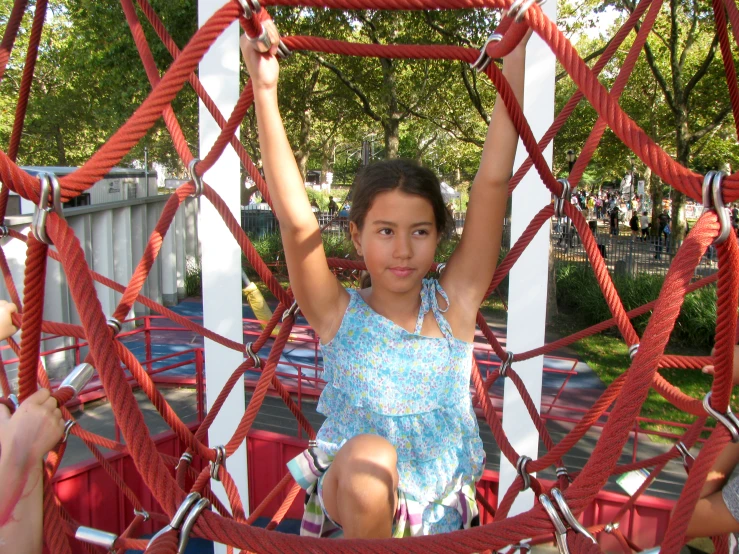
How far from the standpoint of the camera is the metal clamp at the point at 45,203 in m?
0.83

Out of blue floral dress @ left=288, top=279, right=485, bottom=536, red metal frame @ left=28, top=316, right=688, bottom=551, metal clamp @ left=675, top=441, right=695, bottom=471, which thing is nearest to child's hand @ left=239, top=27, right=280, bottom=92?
blue floral dress @ left=288, top=279, right=485, bottom=536

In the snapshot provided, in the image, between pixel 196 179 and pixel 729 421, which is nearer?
pixel 729 421

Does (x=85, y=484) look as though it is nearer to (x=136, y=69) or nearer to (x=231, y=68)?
(x=231, y=68)

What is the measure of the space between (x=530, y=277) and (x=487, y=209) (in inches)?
46.6

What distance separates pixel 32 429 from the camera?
A: 892 millimetres

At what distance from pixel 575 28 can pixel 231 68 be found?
790 centimetres

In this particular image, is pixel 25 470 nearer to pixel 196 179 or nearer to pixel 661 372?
pixel 196 179

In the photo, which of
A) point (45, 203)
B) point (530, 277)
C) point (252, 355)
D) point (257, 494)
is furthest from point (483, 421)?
point (45, 203)

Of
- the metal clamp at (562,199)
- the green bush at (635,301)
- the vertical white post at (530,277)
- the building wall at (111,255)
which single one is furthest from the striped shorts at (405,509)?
the green bush at (635,301)

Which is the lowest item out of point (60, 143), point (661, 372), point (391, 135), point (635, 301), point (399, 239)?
point (661, 372)

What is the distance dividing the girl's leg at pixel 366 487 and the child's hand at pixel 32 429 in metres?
0.47

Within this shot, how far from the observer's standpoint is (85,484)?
3.08 meters

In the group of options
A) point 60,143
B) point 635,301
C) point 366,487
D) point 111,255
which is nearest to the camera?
point 366,487

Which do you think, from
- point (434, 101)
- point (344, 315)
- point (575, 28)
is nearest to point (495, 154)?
point (344, 315)
